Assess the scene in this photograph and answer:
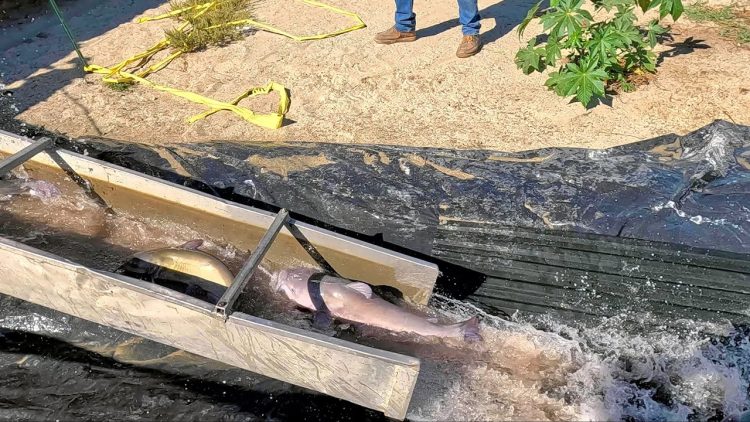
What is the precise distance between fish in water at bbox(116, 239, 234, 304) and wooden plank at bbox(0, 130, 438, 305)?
30 centimetres

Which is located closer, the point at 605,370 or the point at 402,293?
the point at 605,370

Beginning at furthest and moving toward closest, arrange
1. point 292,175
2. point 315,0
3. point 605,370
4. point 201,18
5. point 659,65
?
point 315,0 < point 201,18 < point 659,65 < point 292,175 < point 605,370

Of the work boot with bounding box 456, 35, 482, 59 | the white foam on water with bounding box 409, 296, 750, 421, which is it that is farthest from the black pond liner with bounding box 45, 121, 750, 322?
the work boot with bounding box 456, 35, 482, 59

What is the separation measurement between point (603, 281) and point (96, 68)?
4.82 metres

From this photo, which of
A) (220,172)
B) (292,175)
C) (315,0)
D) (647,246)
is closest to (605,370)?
(647,246)

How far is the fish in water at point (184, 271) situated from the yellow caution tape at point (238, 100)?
157 centimetres

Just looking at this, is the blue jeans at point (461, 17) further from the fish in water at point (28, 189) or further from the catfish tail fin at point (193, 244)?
the fish in water at point (28, 189)

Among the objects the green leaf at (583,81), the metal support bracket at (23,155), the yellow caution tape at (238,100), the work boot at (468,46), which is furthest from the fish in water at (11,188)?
the green leaf at (583,81)

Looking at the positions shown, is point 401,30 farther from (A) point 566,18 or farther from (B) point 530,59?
(A) point 566,18

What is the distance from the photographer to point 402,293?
3449 millimetres

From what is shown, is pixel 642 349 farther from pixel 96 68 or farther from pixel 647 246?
pixel 96 68

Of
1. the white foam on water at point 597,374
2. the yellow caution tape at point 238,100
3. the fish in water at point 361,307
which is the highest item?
the yellow caution tape at point 238,100

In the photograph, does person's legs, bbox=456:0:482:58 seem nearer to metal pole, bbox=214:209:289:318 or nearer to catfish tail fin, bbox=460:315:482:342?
metal pole, bbox=214:209:289:318

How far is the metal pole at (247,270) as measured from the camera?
108 inches
